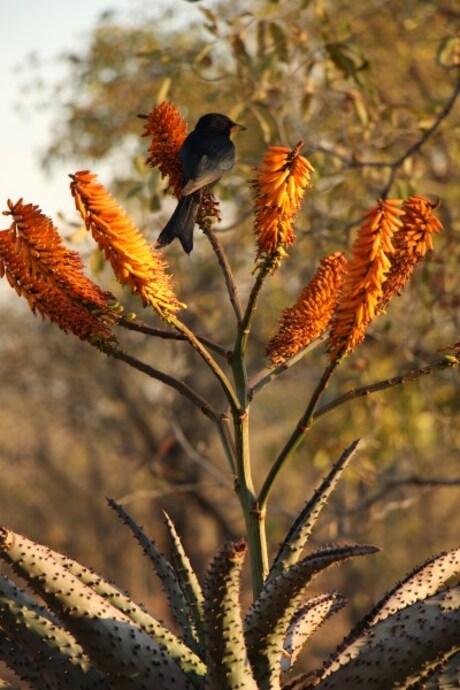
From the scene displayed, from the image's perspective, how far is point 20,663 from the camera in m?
2.13

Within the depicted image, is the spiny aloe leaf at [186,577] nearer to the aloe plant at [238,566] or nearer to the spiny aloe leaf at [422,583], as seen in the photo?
the aloe plant at [238,566]

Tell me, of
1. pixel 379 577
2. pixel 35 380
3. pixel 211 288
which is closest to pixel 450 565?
pixel 211 288

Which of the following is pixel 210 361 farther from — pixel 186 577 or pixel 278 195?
pixel 186 577

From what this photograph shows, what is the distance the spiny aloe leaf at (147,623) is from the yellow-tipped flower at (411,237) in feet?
2.44

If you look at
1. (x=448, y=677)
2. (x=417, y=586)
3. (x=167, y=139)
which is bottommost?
(x=448, y=677)

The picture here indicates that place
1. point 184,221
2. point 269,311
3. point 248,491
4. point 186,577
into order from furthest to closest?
point 269,311 → point 184,221 → point 186,577 → point 248,491

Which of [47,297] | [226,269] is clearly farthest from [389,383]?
[47,297]

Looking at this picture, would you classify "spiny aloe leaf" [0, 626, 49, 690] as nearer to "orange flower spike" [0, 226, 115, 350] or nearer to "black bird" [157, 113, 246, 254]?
"orange flower spike" [0, 226, 115, 350]

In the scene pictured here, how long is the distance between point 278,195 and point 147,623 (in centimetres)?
82

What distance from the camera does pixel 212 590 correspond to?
184 cm

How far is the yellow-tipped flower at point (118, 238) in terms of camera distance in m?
1.89

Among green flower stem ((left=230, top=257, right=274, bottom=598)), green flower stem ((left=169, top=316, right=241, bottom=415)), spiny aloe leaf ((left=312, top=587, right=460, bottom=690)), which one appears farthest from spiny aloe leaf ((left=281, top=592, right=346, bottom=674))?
green flower stem ((left=169, top=316, right=241, bottom=415))

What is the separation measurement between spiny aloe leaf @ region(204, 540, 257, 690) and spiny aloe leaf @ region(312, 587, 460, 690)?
0.53 feet

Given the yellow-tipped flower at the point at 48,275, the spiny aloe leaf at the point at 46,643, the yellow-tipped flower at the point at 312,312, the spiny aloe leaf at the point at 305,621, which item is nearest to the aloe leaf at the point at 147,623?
the spiny aloe leaf at the point at 46,643
